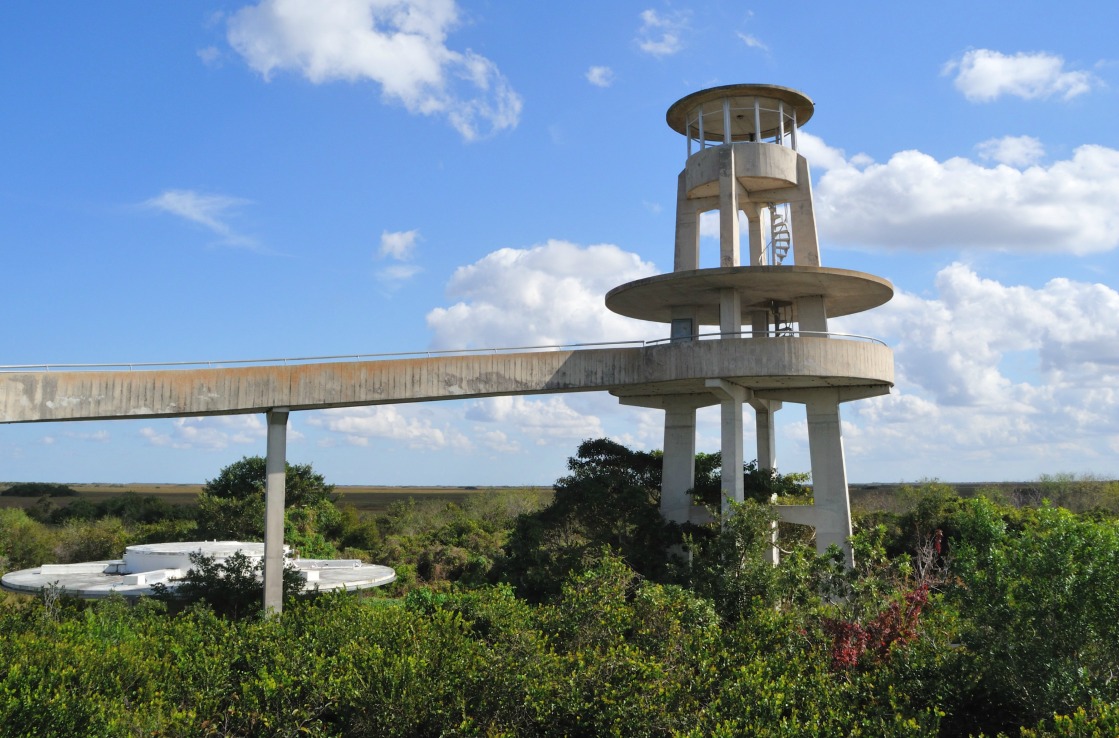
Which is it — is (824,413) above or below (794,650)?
above

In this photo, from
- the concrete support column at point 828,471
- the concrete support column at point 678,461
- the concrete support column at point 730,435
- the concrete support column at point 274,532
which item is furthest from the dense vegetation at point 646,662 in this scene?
the concrete support column at point 678,461

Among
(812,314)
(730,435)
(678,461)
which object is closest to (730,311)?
(812,314)

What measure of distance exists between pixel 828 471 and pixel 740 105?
12.7 meters

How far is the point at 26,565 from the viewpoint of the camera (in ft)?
166

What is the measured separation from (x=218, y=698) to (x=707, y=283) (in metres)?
18.1

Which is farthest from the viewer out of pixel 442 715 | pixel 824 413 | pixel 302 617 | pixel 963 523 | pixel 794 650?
pixel 824 413

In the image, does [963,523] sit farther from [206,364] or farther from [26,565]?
[26,565]

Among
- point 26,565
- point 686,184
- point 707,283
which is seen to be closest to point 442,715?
point 707,283

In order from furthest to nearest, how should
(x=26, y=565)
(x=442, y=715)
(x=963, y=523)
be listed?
(x=26, y=565) → (x=963, y=523) → (x=442, y=715)

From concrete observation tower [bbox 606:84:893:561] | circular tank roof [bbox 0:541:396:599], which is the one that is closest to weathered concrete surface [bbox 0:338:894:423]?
concrete observation tower [bbox 606:84:893:561]

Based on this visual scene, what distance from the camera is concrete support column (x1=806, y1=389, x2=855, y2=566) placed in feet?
93.5

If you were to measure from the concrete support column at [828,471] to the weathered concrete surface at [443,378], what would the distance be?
991 mm

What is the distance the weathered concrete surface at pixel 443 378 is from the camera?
2298 cm

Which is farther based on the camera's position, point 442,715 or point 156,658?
point 156,658
